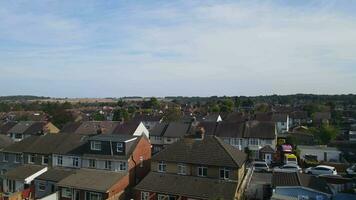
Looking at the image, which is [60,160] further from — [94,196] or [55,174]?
[94,196]

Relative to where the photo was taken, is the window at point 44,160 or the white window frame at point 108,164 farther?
the window at point 44,160

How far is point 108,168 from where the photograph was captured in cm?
3912

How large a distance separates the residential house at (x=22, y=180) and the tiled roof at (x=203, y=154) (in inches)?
584

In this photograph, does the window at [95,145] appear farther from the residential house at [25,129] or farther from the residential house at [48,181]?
the residential house at [25,129]

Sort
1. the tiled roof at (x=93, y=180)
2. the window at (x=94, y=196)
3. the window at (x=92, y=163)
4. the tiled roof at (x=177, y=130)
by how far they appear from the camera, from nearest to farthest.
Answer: the window at (x=94, y=196), the tiled roof at (x=93, y=180), the window at (x=92, y=163), the tiled roof at (x=177, y=130)

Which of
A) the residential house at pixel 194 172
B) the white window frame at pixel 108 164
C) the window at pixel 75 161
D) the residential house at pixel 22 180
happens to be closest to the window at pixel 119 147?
the white window frame at pixel 108 164

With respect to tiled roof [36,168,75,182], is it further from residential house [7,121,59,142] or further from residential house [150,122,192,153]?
residential house [7,121,59,142]

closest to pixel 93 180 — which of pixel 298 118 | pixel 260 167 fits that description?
pixel 260 167

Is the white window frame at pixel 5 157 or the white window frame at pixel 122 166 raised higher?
the white window frame at pixel 122 166

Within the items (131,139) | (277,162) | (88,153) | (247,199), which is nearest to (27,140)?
(88,153)

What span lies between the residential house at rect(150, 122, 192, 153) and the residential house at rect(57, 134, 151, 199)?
2646 cm

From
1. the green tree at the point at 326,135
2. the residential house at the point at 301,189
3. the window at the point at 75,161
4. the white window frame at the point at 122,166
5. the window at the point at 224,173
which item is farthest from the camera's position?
the green tree at the point at 326,135

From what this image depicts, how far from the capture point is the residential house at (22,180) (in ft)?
131

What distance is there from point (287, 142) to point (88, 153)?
41552 millimetres
